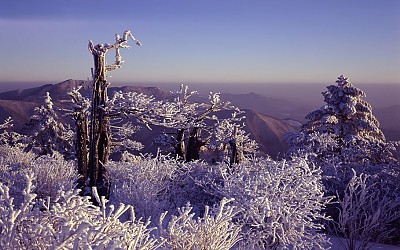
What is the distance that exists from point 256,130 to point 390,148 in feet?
224

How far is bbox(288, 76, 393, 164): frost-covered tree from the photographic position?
20.3 meters

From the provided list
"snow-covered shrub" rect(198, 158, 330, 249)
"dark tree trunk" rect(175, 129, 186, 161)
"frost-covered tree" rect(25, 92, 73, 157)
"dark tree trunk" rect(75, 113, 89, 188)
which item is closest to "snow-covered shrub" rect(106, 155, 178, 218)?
"dark tree trunk" rect(75, 113, 89, 188)

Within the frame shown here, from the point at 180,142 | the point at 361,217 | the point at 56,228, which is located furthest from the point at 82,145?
the point at 56,228

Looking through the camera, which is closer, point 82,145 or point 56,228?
point 56,228

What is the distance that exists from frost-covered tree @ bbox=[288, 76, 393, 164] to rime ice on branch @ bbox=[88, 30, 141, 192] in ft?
38.0

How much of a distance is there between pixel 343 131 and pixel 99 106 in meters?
15.2

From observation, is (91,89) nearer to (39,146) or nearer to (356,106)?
(356,106)

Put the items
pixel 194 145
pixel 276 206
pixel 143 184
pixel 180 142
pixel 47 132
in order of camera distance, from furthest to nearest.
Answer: pixel 47 132 < pixel 194 145 < pixel 180 142 < pixel 143 184 < pixel 276 206

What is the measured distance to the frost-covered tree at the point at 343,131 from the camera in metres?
20.3

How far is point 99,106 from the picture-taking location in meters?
10.8

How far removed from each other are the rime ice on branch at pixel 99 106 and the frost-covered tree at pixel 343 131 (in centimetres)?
1159

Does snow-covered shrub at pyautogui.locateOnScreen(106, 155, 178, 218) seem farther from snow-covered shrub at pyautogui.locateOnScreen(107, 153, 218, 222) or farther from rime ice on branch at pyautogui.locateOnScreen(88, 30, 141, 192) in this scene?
rime ice on branch at pyautogui.locateOnScreen(88, 30, 141, 192)

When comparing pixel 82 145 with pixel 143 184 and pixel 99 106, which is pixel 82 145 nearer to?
pixel 99 106

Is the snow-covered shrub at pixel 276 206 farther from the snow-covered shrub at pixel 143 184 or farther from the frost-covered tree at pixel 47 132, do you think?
the frost-covered tree at pixel 47 132
